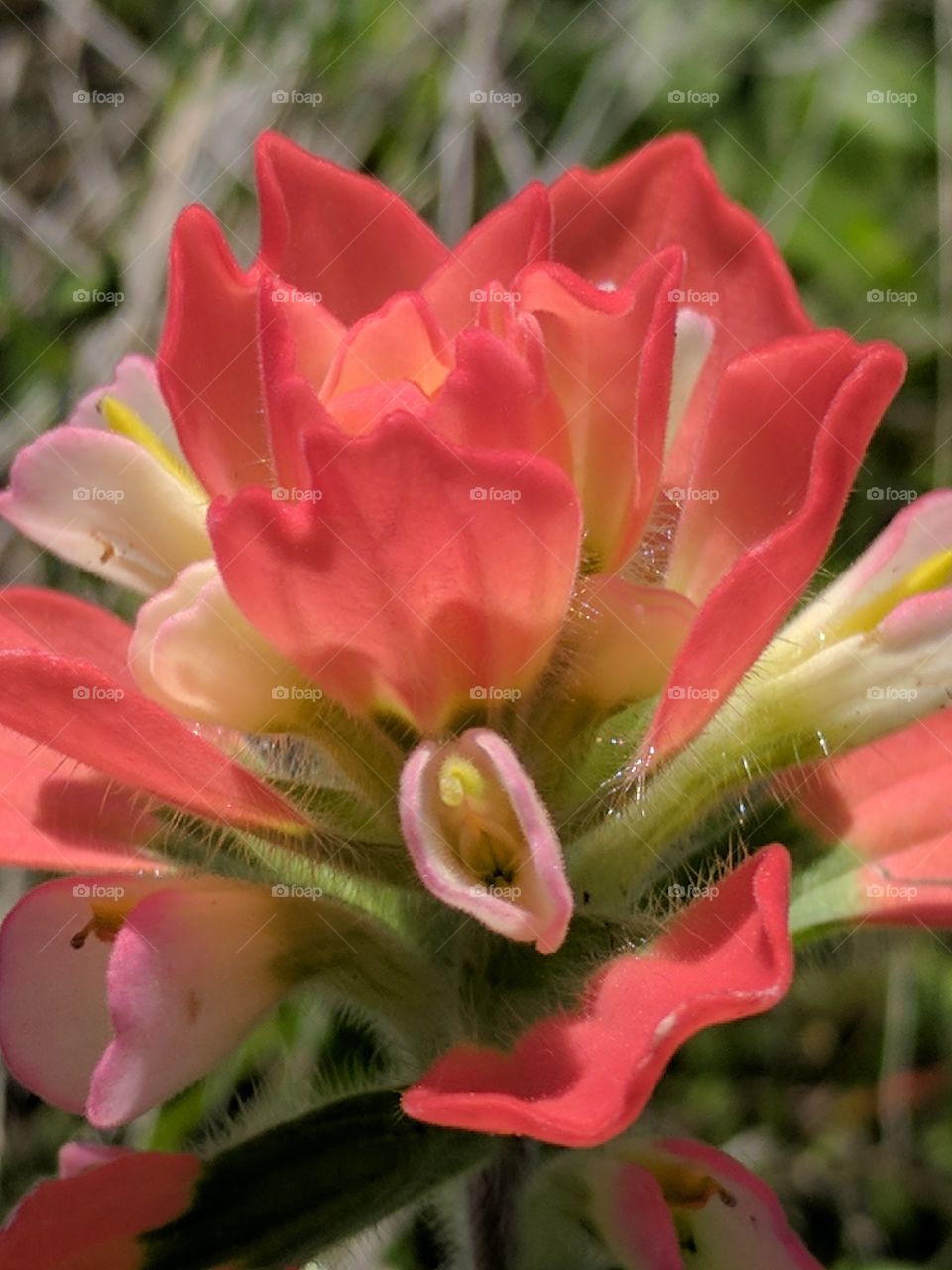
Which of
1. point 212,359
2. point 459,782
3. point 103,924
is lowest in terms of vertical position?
point 103,924

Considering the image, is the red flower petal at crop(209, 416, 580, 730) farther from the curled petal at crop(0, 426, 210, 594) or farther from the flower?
the curled petal at crop(0, 426, 210, 594)

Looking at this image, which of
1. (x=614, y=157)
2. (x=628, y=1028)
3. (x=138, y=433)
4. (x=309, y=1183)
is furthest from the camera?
(x=614, y=157)

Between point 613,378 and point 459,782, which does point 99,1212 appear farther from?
point 613,378

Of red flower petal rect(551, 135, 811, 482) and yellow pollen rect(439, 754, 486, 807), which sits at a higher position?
red flower petal rect(551, 135, 811, 482)

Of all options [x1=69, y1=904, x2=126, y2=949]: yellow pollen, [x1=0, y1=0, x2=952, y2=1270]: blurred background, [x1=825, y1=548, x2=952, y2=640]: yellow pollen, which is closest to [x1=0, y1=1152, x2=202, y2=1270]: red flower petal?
[x1=69, y1=904, x2=126, y2=949]: yellow pollen

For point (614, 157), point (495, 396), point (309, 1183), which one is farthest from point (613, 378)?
point (614, 157)

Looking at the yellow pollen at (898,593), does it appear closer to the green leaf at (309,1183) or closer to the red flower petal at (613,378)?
the red flower petal at (613,378)

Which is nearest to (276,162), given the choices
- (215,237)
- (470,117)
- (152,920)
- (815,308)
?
(215,237)
